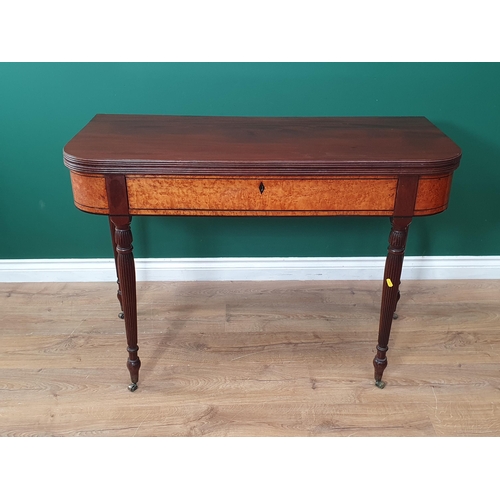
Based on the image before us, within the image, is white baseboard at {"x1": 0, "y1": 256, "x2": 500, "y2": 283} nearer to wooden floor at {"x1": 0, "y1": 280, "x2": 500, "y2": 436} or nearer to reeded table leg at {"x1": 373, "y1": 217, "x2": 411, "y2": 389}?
→ wooden floor at {"x1": 0, "y1": 280, "x2": 500, "y2": 436}

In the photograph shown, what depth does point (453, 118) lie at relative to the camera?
2232mm

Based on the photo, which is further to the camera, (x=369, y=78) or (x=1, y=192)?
(x=1, y=192)

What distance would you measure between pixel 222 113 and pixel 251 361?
3.34ft

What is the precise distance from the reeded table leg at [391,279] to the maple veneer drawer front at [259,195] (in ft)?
0.25

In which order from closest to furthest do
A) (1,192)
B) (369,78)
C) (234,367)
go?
(234,367)
(369,78)
(1,192)

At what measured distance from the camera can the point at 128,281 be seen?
1.75 metres

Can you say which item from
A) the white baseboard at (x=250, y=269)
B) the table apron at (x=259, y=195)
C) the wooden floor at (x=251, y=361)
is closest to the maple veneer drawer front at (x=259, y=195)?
the table apron at (x=259, y=195)

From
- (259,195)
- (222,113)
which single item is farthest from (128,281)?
(222,113)

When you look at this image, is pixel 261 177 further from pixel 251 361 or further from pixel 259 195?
pixel 251 361

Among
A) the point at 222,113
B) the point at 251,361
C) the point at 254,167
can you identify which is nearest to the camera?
the point at 254,167
